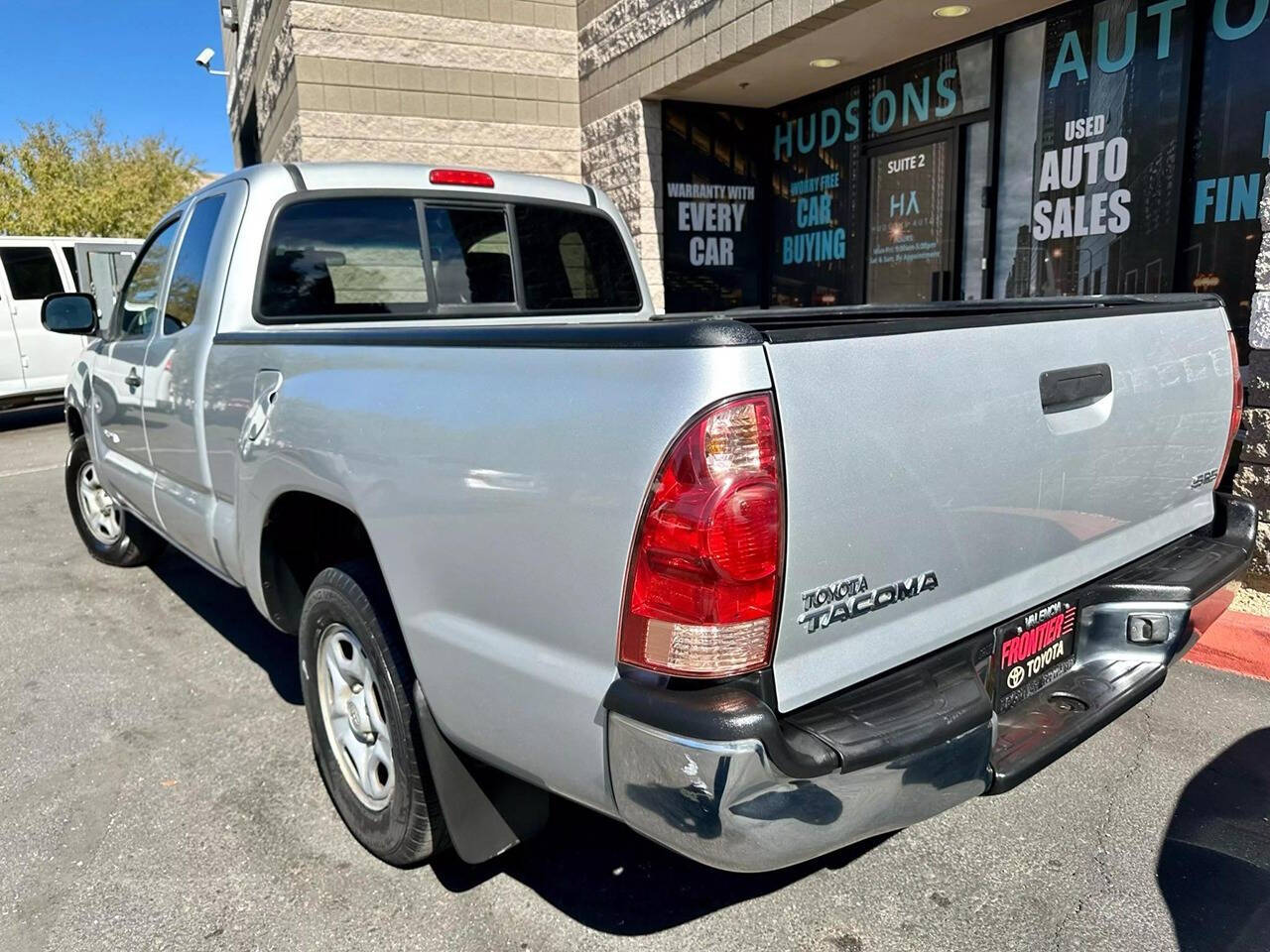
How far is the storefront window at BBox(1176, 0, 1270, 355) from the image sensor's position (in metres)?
6.18

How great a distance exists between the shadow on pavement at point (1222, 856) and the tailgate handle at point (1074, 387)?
1.36 metres

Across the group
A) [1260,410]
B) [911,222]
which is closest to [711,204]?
[911,222]

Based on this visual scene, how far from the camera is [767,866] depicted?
1844 mm

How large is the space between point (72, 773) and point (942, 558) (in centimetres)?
303

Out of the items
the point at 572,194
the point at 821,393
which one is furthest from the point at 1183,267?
the point at 821,393

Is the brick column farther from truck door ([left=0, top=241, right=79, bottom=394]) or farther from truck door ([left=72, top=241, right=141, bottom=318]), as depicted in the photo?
truck door ([left=0, top=241, right=79, bottom=394])

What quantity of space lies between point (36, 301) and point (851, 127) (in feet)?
32.5

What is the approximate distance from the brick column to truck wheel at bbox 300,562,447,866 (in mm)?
4270

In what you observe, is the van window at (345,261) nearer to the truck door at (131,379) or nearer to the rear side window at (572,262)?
the rear side window at (572,262)

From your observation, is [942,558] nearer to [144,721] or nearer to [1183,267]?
[144,721]

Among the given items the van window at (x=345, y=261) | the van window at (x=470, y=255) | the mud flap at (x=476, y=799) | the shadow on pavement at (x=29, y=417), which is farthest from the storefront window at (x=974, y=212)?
the shadow on pavement at (x=29, y=417)

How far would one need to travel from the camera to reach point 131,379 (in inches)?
168

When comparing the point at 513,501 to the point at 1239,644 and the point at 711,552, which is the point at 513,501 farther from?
the point at 1239,644

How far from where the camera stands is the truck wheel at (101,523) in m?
5.61
